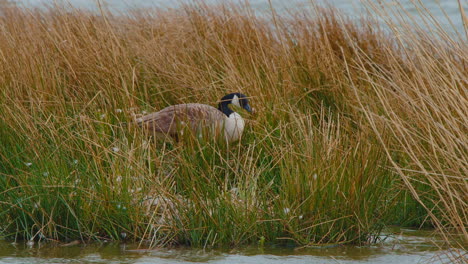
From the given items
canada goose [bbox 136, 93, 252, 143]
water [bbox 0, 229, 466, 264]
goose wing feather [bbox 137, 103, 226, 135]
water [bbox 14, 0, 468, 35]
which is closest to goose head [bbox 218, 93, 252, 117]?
canada goose [bbox 136, 93, 252, 143]

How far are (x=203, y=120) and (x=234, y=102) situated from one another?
1.65 ft

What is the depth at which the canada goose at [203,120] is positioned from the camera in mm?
5953

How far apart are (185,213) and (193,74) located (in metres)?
2.46

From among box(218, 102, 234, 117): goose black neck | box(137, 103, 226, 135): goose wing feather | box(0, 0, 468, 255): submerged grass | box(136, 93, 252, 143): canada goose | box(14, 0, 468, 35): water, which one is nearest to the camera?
box(0, 0, 468, 255): submerged grass

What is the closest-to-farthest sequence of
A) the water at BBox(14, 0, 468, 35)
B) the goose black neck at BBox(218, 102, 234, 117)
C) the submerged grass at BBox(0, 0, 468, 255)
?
1. the submerged grass at BBox(0, 0, 468, 255)
2. the goose black neck at BBox(218, 102, 234, 117)
3. the water at BBox(14, 0, 468, 35)

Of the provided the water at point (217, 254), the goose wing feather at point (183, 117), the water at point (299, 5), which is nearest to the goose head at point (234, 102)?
the goose wing feather at point (183, 117)

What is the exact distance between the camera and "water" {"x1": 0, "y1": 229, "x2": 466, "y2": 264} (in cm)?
432

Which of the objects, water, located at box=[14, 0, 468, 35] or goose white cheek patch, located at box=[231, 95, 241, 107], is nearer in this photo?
goose white cheek patch, located at box=[231, 95, 241, 107]

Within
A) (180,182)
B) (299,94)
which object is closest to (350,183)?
(180,182)

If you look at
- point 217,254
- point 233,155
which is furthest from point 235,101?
point 217,254

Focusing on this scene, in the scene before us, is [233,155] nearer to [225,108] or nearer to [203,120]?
[203,120]

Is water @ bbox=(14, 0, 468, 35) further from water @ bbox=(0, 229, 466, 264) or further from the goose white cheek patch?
water @ bbox=(0, 229, 466, 264)

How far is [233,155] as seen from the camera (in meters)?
5.74

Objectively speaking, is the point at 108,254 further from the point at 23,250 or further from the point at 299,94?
the point at 299,94
